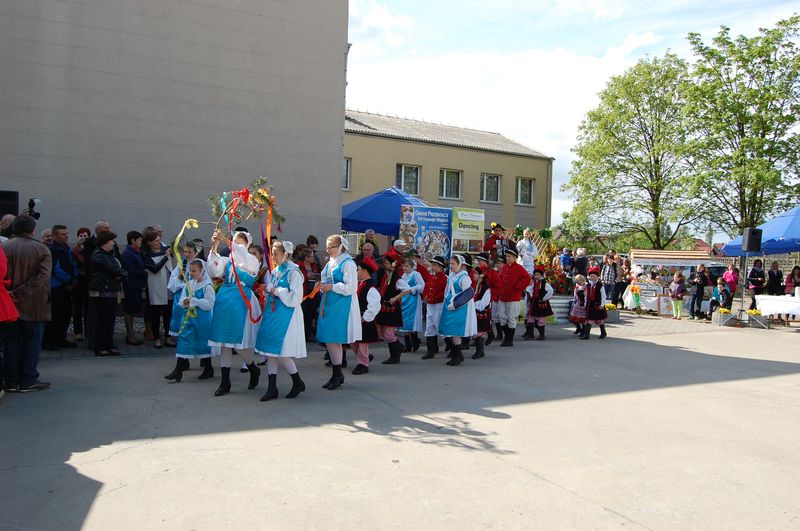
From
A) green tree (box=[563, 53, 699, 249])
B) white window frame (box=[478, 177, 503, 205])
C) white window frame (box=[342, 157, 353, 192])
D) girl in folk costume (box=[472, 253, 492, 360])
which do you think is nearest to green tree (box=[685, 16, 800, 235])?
green tree (box=[563, 53, 699, 249])

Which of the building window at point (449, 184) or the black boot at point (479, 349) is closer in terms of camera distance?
the black boot at point (479, 349)

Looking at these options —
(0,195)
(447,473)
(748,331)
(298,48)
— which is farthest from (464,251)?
(447,473)

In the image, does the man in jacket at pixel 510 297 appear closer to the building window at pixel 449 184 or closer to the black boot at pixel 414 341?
the black boot at pixel 414 341

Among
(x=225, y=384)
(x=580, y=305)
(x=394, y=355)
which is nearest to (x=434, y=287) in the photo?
(x=394, y=355)

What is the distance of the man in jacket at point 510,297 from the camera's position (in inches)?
496

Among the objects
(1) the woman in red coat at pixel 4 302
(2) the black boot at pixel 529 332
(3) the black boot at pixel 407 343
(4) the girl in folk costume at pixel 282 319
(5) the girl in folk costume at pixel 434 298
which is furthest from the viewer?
(2) the black boot at pixel 529 332

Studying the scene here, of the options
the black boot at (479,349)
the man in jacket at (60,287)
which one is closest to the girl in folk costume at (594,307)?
the black boot at (479,349)

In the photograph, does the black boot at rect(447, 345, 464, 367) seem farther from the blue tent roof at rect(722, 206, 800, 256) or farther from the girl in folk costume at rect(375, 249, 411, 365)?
the blue tent roof at rect(722, 206, 800, 256)

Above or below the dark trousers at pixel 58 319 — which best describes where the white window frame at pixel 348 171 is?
above

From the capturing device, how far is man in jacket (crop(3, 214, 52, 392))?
7.22 metres

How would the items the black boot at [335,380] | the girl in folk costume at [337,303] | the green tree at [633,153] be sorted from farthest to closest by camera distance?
the green tree at [633,153]
the black boot at [335,380]
the girl in folk costume at [337,303]

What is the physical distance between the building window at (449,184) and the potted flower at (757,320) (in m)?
17.2

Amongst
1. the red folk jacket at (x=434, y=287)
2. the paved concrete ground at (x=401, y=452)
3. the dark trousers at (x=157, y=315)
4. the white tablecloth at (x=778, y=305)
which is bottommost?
the paved concrete ground at (x=401, y=452)

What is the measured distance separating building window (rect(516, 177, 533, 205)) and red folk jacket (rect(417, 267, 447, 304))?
2550cm
